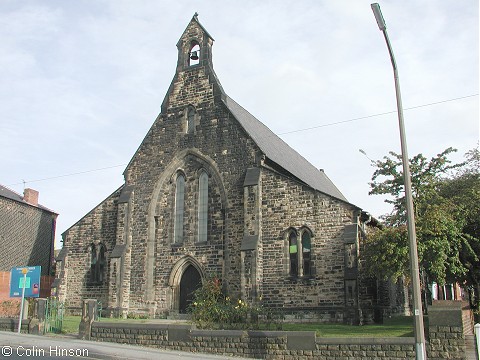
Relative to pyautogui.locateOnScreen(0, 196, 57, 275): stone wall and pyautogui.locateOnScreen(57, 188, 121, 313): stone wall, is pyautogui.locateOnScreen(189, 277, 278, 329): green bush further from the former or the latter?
pyautogui.locateOnScreen(0, 196, 57, 275): stone wall

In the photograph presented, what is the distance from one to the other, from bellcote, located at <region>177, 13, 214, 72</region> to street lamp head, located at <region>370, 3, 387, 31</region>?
61.4 ft

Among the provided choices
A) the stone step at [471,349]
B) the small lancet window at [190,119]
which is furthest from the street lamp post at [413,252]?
the small lancet window at [190,119]

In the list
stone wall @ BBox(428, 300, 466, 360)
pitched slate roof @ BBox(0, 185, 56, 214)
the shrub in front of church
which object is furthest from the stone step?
pitched slate roof @ BBox(0, 185, 56, 214)

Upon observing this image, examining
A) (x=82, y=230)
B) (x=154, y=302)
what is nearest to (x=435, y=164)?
(x=154, y=302)

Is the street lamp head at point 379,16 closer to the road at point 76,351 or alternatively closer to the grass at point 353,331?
the grass at point 353,331

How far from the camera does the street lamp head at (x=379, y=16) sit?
10508 mm

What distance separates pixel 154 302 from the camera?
87.8 ft

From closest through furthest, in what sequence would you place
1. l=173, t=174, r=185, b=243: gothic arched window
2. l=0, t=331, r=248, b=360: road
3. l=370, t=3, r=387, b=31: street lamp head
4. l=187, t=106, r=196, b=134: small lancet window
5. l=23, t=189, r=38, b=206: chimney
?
l=370, t=3, r=387, b=31: street lamp head
l=0, t=331, r=248, b=360: road
l=173, t=174, r=185, b=243: gothic arched window
l=187, t=106, r=196, b=134: small lancet window
l=23, t=189, r=38, b=206: chimney

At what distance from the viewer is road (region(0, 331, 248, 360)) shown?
14.3 metres

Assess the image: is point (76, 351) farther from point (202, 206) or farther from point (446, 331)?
point (202, 206)

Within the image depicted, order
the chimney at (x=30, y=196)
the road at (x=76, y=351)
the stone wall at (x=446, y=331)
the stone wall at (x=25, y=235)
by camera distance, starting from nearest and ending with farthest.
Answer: the stone wall at (x=446, y=331) < the road at (x=76, y=351) < the stone wall at (x=25, y=235) < the chimney at (x=30, y=196)

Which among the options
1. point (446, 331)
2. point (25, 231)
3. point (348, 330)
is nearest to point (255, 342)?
point (348, 330)

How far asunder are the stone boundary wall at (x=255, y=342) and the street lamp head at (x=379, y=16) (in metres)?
8.13

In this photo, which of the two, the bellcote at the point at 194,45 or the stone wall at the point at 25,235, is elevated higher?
the bellcote at the point at 194,45
